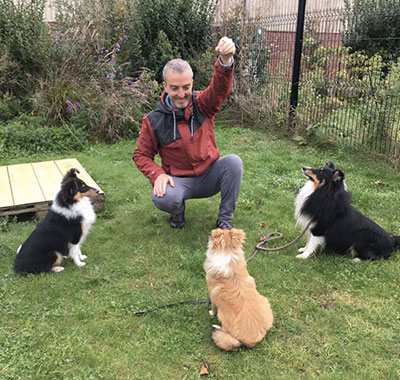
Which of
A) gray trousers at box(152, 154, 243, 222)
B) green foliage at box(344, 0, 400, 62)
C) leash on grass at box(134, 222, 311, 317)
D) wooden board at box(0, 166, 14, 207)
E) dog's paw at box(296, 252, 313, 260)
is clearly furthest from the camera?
green foliage at box(344, 0, 400, 62)

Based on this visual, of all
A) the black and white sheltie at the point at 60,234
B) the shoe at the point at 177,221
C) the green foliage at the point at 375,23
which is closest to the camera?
the black and white sheltie at the point at 60,234

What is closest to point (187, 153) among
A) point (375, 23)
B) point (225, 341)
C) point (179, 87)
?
point (179, 87)

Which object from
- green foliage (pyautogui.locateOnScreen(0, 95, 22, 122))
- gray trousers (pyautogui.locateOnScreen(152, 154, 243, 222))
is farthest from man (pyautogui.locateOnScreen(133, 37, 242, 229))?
green foliage (pyautogui.locateOnScreen(0, 95, 22, 122))

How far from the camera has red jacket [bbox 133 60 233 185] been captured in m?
3.95

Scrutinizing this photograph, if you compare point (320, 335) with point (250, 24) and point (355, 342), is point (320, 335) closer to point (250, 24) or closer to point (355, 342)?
point (355, 342)

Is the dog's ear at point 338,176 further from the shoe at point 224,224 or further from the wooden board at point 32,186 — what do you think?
the wooden board at point 32,186

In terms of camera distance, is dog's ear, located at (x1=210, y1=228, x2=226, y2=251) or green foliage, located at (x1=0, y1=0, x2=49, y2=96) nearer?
dog's ear, located at (x1=210, y1=228, x2=226, y2=251)

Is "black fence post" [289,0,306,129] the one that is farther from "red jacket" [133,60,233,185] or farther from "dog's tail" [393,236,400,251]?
"dog's tail" [393,236,400,251]

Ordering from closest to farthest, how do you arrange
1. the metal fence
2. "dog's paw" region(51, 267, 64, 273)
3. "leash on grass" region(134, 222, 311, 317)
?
"leash on grass" region(134, 222, 311, 317) < "dog's paw" region(51, 267, 64, 273) < the metal fence

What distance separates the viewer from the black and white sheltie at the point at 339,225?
11.7 ft

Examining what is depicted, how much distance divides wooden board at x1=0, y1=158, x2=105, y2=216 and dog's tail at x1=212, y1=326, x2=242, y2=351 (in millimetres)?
2729

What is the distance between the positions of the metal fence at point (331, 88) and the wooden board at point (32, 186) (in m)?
4.48

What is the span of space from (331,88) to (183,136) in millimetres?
4144

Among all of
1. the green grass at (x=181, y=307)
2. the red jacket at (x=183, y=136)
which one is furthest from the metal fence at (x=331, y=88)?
the red jacket at (x=183, y=136)
